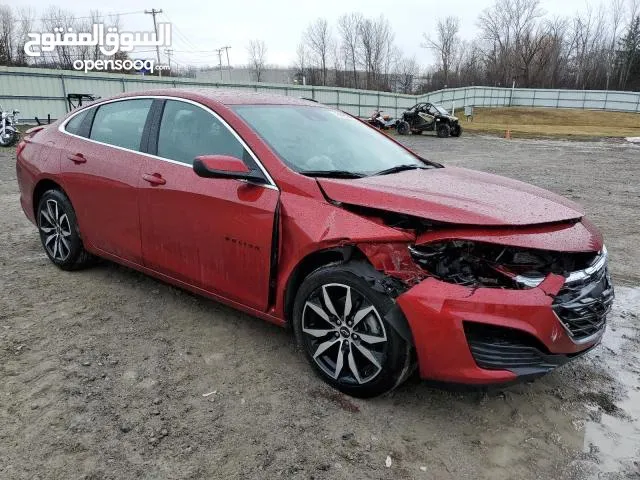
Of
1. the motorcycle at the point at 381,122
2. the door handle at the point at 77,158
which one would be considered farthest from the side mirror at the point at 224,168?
the motorcycle at the point at 381,122

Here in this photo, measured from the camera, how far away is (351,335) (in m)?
2.73

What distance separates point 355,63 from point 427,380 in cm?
7613

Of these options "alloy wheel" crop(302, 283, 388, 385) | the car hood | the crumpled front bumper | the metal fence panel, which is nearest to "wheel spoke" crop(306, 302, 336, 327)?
"alloy wheel" crop(302, 283, 388, 385)

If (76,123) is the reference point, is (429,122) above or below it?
below

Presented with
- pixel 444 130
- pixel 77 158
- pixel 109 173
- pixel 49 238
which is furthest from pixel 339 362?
pixel 444 130

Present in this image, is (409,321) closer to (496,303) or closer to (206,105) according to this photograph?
(496,303)

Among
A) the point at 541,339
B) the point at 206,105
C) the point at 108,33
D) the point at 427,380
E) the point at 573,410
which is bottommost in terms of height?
the point at 573,410

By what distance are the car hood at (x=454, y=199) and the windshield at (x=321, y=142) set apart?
0.27 metres

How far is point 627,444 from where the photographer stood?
250cm

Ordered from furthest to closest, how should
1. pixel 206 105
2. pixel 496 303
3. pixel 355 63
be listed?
pixel 355 63 < pixel 206 105 < pixel 496 303

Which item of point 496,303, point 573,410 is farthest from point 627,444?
point 496,303

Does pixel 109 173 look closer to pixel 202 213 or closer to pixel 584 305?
pixel 202 213

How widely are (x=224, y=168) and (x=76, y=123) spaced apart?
2.29 metres

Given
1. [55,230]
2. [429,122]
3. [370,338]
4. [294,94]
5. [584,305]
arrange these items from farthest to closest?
[294,94] → [429,122] → [55,230] → [370,338] → [584,305]
